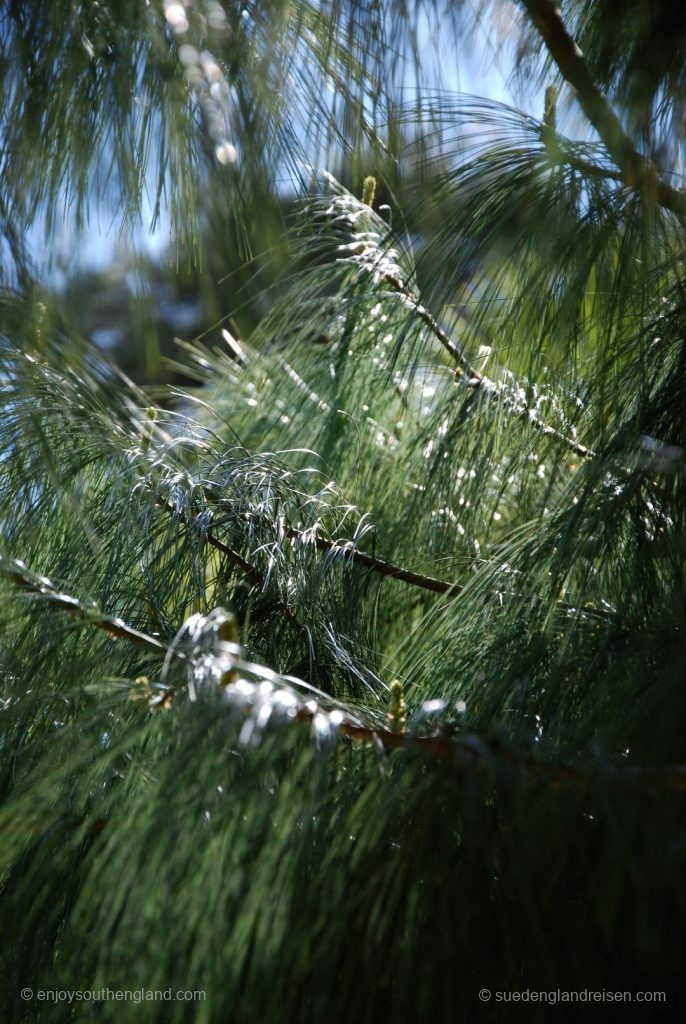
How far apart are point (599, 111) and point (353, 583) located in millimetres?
425

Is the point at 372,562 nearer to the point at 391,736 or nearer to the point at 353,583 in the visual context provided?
the point at 353,583

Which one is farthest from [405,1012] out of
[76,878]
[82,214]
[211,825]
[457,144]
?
[457,144]

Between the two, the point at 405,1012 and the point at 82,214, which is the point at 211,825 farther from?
the point at 82,214

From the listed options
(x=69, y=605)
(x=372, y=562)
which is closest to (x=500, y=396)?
(x=372, y=562)

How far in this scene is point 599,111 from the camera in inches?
24.3

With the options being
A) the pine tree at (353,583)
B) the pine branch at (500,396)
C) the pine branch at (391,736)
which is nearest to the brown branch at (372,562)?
the pine tree at (353,583)

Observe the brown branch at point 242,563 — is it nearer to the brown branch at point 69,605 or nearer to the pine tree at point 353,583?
the pine tree at point 353,583

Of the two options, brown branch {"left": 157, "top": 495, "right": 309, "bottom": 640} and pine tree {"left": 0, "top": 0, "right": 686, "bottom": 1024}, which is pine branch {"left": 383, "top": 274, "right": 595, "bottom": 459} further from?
brown branch {"left": 157, "top": 495, "right": 309, "bottom": 640}

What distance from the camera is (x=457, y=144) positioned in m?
0.68

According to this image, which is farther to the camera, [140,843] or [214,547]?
[214,547]

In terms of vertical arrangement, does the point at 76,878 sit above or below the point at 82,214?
below

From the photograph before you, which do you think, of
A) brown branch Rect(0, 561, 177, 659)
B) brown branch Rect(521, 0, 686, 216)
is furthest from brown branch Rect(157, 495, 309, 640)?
brown branch Rect(521, 0, 686, 216)

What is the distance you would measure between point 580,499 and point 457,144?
0.28m

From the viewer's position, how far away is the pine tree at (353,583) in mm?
426
